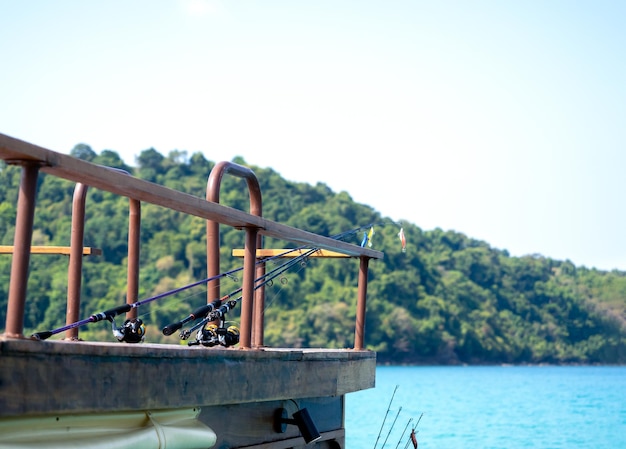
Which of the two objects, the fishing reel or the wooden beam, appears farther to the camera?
the fishing reel

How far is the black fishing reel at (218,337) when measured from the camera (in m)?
6.43

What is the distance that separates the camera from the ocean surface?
134 ft

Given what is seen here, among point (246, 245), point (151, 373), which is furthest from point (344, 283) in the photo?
point (151, 373)

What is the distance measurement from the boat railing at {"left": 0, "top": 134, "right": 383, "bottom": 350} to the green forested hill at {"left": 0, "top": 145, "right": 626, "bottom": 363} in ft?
135

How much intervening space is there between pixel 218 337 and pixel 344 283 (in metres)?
86.1

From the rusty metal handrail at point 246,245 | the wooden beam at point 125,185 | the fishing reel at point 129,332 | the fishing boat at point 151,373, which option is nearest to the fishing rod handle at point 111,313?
the fishing boat at point 151,373

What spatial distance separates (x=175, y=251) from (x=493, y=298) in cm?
3993

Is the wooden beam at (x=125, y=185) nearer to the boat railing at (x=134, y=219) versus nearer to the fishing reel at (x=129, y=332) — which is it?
the boat railing at (x=134, y=219)

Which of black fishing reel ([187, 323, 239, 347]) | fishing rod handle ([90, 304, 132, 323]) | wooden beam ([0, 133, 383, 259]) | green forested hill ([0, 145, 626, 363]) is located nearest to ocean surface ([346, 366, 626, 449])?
green forested hill ([0, 145, 626, 363])

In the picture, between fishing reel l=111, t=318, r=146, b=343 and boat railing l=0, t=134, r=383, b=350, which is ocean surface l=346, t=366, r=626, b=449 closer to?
boat railing l=0, t=134, r=383, b=350

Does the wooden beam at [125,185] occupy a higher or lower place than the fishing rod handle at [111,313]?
higher

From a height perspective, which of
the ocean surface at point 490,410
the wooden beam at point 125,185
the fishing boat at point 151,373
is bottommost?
the ocean surface at point 490,410

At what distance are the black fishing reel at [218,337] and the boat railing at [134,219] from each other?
40cm

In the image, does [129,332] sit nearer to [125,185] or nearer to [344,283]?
[125,185]
